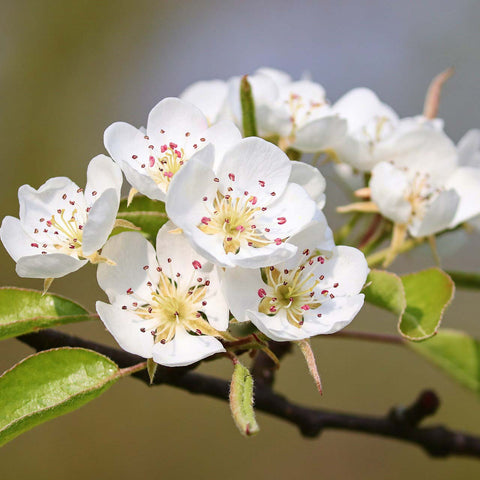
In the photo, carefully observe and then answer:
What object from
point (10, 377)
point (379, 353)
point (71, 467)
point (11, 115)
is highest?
point (10, 377)

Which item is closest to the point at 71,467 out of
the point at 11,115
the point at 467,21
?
the point at 11,115

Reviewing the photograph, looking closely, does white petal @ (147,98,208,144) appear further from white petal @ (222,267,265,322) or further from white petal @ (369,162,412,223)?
white petal @ (369,162,412,223)

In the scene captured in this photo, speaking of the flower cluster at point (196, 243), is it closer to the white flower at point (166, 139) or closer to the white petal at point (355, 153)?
the white flower at point (166, 139)

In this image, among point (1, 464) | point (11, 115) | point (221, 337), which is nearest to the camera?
point (221, 337)

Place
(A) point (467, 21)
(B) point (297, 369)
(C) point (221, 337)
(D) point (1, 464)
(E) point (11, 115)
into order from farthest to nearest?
(A) point (467, 21) → (E) point (11, 115) → (B) point (297, 369) → (D) point (1, 464) → (C) point (221, 337)

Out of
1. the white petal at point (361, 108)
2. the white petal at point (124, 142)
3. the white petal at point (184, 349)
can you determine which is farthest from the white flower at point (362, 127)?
the white petal at point (184, 349)

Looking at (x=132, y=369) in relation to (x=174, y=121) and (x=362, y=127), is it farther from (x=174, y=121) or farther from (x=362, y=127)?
(x=362, y=127)

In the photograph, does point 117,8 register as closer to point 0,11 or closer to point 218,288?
point 0,11
